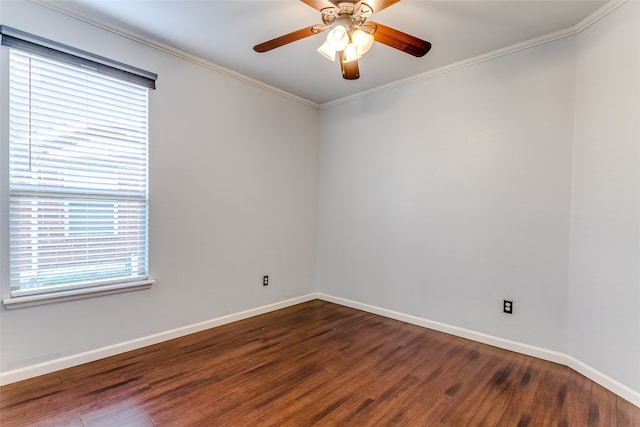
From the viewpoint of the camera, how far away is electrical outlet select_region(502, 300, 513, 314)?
104 inches

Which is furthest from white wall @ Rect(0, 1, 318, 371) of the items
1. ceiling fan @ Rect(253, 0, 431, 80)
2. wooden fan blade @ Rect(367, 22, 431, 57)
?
wooden fan blade @ Rect(367, 22, 431, 57)

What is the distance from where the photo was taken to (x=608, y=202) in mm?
2111

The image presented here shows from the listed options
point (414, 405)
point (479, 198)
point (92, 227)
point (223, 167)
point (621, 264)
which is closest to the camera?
point (414, 405)

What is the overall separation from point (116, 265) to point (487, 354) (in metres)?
3.08

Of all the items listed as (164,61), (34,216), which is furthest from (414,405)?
(164,61)

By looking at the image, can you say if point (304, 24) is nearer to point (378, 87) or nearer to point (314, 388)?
point (378, 87)

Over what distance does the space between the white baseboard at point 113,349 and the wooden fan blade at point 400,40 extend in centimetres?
281

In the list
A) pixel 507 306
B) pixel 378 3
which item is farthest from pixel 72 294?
pixel 507 306

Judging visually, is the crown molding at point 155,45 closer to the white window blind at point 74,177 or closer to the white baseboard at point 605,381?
the white window blind at point 74,177

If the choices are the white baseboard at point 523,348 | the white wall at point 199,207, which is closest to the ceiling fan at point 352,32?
the white wall at point 199,207

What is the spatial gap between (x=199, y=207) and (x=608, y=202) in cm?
319

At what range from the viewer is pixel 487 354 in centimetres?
256

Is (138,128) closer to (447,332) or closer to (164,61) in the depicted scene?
(164,61)

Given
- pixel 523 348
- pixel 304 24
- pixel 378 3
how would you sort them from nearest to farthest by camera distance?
pixel 378 3 → pixel 304 24 → pixel 523 348
